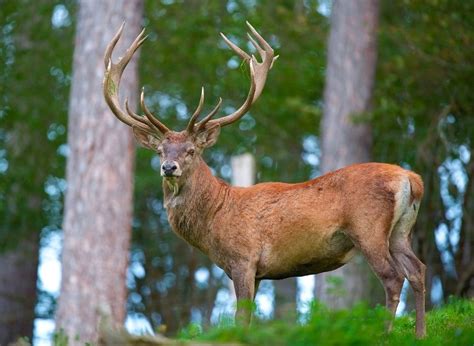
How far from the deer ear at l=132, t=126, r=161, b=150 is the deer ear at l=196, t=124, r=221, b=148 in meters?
0.38

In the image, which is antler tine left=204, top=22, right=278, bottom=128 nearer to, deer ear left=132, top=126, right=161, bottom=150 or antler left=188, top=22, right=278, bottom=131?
antler left=188, top=22, right=278, bottom=131

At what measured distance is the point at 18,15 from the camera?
21031mm

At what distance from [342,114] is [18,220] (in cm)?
737

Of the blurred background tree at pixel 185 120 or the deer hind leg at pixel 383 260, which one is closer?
the deer hind leg at pixel 383 260

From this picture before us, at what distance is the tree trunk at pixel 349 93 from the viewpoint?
1638 cm

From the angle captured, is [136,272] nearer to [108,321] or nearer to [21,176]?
[21,176]

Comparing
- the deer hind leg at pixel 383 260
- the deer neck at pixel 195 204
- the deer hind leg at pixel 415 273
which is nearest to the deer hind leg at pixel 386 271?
the deer hind leg at pixel 383 260

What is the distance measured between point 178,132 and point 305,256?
5.45 feet

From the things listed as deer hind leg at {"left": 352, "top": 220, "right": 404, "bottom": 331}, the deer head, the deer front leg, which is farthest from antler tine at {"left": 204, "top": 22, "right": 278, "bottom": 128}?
deer hind leg at {"left": 352, "top": 220, "right": 404, "bottom": 331}

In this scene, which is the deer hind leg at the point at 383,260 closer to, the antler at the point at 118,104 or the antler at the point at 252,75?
the antler at the point at 252,75

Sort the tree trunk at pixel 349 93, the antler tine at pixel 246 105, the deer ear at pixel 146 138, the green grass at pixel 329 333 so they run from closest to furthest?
the green grass at pixel 329 333 → the antler tine at pixel 246 105 → the deer ear at pixel 146 138 → the tree trunk at pixel 349 93

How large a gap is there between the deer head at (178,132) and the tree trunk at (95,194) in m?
3.76

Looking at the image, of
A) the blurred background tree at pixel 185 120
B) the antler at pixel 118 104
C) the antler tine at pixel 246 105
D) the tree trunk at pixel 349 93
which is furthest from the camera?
the blurred background tree at pixel 185 120

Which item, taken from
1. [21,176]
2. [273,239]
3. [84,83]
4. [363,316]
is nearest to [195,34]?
[21,176]
